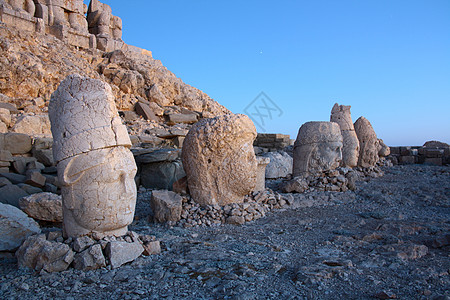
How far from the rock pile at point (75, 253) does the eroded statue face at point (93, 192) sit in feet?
0.47

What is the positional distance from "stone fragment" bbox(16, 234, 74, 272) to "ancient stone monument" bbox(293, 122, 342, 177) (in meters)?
5.84

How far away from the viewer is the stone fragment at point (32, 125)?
31.2 ft

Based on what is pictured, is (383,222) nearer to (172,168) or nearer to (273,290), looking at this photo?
(273,290)

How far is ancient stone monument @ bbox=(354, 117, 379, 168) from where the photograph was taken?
1051 centimetres

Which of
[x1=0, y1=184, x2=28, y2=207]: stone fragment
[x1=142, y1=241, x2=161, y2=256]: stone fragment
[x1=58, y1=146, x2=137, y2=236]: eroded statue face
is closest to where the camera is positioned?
[x1=58, y1=146, x2=137, y2=236]: eroded statue face

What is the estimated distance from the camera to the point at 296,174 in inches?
311

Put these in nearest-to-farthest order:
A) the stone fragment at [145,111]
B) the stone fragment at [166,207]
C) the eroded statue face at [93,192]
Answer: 1. the eroded statue face at [93,192]
2. the stone fragment at [166,207]
3. the stone fragment at [145,111]

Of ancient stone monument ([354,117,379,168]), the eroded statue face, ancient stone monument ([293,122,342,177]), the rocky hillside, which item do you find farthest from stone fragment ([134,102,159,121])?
the eroded statue face

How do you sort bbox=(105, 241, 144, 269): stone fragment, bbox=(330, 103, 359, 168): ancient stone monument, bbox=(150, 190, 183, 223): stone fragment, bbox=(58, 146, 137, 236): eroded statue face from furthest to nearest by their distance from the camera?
bbox=(330, 103, 359, 168): ancient stone monument, bbox=(150, 190, 183, 223): stone fragment, bbox=(58, 146, 137, 236): eroded statue face, bbox=(105, 241, 144, 269): stone fragment

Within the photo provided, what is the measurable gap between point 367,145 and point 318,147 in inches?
150

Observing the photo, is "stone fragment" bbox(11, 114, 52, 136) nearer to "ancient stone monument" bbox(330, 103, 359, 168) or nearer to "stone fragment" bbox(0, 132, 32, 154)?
"stone fragment" bbox(0, 132, 32, 154)

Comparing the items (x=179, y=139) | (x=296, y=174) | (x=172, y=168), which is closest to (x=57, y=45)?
(x=179, y=139)

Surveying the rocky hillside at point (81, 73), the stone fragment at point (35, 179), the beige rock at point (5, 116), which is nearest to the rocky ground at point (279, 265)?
the stone fragment at point (35, 179)

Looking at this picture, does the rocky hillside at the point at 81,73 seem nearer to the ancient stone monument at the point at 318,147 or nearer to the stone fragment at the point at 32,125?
the stone fragment at the point at 32,125
